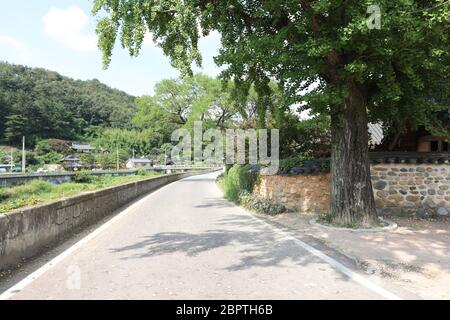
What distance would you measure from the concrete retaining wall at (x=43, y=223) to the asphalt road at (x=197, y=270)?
1.69 ft

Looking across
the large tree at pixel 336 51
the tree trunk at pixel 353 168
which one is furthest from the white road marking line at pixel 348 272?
the large tree at pixel 336 51

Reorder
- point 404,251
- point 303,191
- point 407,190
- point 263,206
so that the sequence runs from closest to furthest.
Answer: point 404,251 < point 407,190 < point 263,206 < point 303,191

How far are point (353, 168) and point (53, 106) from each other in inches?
5263

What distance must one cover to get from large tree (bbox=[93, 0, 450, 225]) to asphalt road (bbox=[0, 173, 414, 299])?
3.11 m

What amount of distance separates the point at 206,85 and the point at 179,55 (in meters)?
36.2

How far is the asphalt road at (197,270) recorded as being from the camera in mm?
5082

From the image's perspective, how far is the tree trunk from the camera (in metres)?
10.5

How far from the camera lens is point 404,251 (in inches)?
300

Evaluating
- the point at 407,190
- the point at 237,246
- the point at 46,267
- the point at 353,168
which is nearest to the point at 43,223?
the point at 46,267

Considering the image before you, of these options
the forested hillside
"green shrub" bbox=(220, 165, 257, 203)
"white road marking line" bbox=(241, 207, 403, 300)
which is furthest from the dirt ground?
the forested hillside

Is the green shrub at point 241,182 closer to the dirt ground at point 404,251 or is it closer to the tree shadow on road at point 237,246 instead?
the dirt ground at point 404,251

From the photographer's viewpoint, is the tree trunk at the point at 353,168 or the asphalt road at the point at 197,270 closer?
the asphalt road at the point at 197,270

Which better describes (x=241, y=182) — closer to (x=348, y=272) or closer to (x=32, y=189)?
(x=348, y=272)

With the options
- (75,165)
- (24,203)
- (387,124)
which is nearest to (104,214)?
(24,203)
